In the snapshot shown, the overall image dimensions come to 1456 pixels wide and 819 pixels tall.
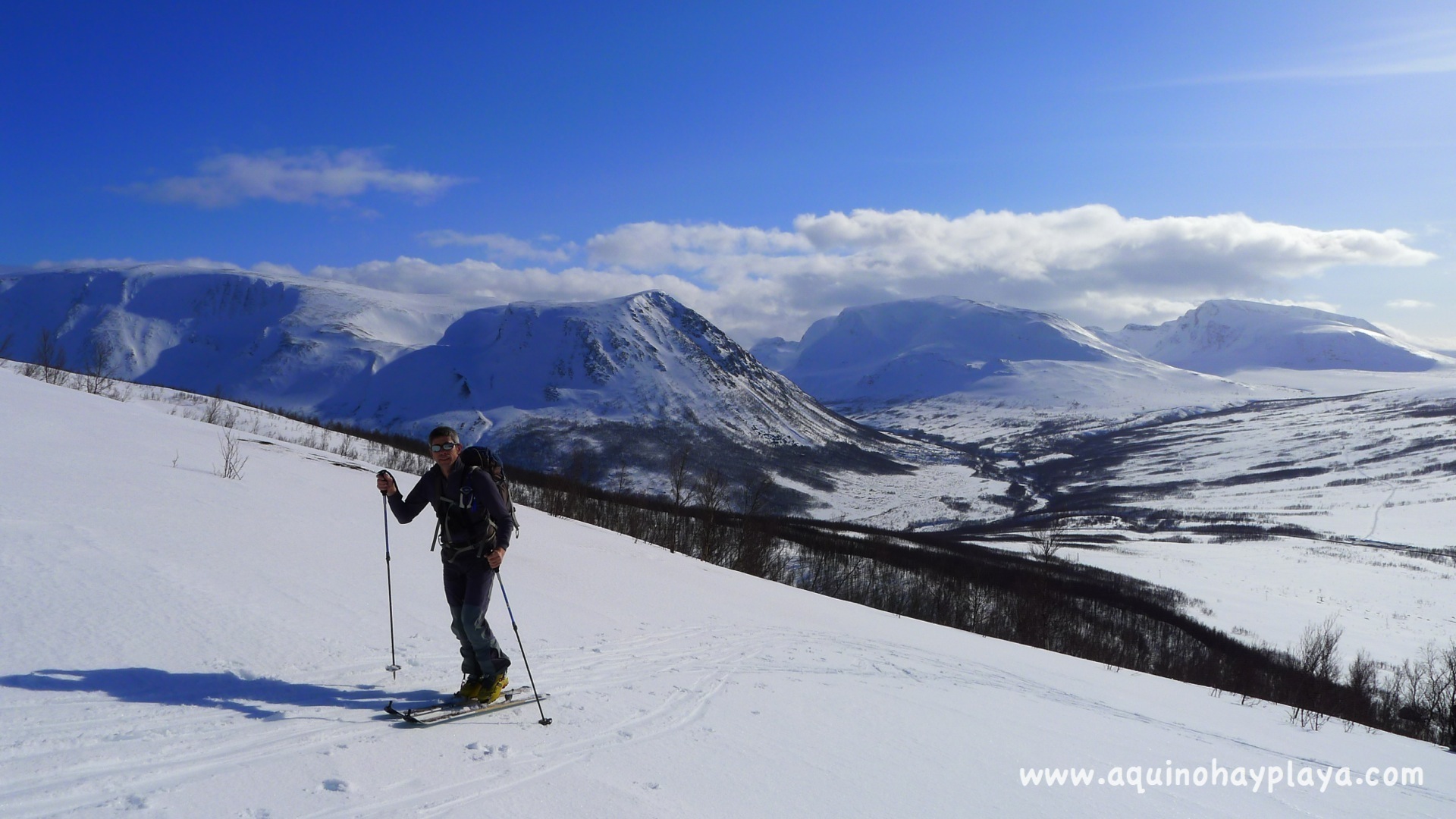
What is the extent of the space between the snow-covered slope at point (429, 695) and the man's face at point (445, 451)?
6.68 ft

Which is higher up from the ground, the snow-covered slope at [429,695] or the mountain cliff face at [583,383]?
the mountain cliff face at [583,383]

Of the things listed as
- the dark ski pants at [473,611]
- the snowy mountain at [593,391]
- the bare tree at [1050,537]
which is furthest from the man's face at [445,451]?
the snowy mountain at [593,391]

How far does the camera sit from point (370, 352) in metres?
164

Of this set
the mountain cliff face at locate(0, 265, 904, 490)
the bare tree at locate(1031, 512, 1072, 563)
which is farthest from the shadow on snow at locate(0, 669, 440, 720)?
the mountain cliff face at locate(0, 265, 904, 490)

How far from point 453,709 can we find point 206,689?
1.83 m

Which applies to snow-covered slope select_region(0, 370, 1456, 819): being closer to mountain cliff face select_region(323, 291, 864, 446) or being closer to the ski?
the ski

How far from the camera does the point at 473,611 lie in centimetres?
605

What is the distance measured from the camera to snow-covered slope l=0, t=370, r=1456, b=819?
4578 millimetres

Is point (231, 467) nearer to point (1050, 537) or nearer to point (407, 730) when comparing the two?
point (407, 730)

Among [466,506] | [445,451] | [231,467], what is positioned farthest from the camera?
[231,467]

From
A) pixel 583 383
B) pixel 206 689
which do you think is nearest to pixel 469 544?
pixel 206 689

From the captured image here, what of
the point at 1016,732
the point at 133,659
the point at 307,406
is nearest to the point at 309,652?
the point at 133,659

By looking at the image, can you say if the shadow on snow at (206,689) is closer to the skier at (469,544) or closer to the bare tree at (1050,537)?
the skier at (469,544)

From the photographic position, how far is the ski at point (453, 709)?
562cm
